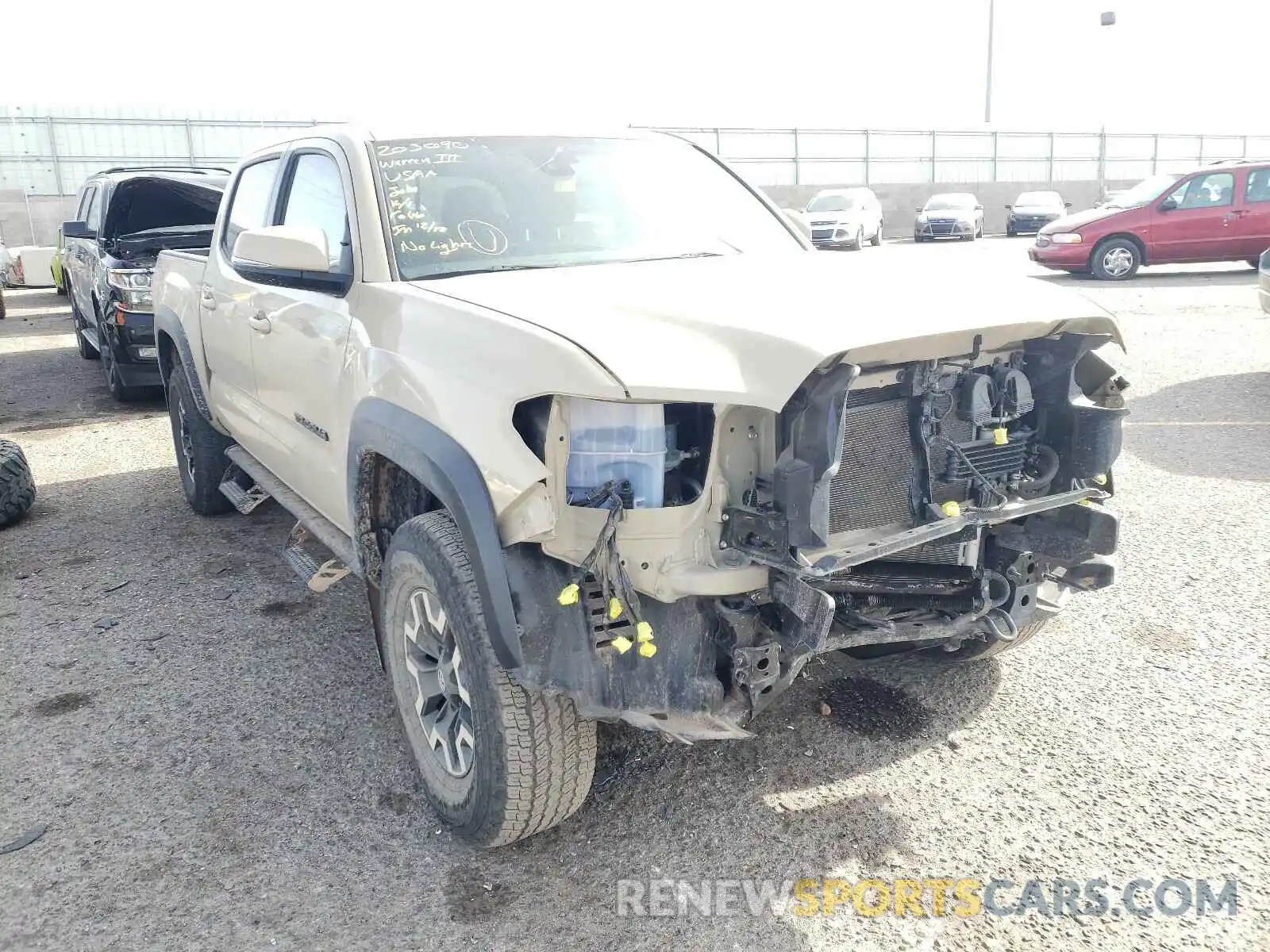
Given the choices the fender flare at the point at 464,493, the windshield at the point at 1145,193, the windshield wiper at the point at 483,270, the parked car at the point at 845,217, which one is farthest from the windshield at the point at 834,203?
the fender flare at the point at 464,493

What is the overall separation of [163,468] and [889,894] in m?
6.20

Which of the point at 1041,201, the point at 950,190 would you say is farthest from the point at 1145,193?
the point at 950,190

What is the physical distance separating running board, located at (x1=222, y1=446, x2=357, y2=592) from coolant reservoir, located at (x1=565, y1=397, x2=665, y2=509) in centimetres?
131

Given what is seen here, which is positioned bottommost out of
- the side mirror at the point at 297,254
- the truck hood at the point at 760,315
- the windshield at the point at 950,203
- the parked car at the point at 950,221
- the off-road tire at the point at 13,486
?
the off-road tire at the point at 13,486

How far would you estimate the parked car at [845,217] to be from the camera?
22.6 m

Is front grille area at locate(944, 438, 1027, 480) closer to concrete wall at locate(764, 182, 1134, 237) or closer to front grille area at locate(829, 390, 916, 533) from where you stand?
front grille area at locate(829, 390, 916, 533)

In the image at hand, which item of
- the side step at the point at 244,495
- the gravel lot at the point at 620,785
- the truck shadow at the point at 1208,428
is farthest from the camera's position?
the truck shadow at the point at 1208,428

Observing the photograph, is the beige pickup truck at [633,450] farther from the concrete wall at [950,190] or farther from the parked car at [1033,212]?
the parked car at [1033,212]

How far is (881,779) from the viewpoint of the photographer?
126 inches

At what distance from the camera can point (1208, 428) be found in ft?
23.6

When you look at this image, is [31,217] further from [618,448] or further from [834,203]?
[618,448]

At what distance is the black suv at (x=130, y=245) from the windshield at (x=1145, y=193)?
1352 cm

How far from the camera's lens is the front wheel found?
1642 centimetres

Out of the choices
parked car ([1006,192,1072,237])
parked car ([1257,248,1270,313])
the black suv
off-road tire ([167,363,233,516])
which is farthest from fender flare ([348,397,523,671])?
parked car ([1006,192,1072,237])
